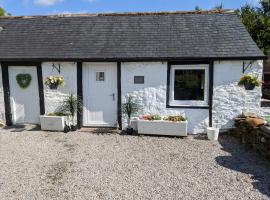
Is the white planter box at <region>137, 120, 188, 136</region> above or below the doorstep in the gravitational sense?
above

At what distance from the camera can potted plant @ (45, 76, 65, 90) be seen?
8.09 metres

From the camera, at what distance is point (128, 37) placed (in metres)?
8.52

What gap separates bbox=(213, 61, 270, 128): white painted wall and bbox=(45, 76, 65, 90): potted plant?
469 centimetres

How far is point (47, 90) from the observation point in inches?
333

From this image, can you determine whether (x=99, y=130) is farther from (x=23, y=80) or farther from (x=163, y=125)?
(x=23, y=80)

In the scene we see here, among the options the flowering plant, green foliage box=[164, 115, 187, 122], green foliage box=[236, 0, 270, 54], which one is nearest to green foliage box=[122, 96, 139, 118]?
the flowering plant

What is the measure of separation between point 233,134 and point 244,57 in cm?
226

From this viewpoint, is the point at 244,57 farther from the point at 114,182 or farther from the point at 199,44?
the point at 114,182

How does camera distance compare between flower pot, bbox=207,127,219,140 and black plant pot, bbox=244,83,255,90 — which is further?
black plant pot, bbox=244,83,255,90

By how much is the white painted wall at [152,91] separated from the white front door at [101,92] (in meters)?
0.41

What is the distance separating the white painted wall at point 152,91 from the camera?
7.86 metres

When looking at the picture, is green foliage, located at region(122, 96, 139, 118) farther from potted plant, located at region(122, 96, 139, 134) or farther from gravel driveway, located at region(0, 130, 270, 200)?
gravel driveway, located at region(0, 130, 270, 200)

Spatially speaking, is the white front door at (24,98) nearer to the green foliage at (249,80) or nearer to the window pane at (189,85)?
the window pane at (189,85)

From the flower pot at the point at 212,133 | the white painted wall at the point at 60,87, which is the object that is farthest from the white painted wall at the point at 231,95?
the white painted wall at the point at 60,87
